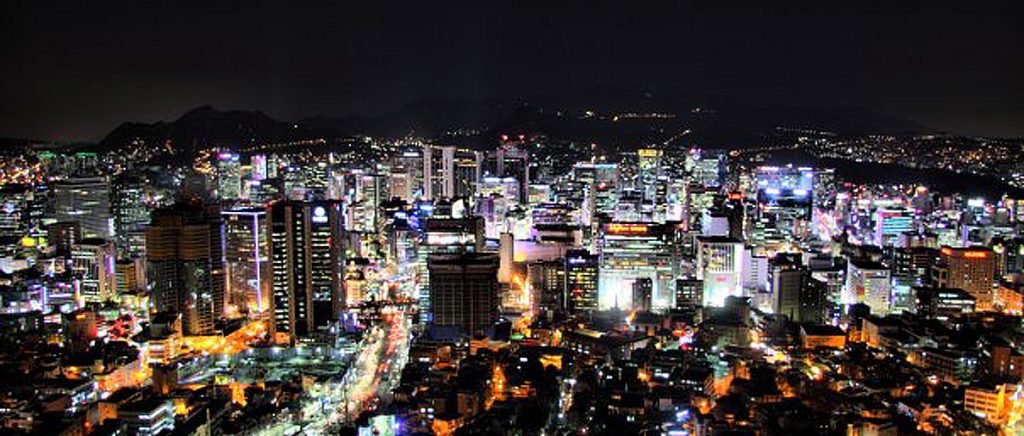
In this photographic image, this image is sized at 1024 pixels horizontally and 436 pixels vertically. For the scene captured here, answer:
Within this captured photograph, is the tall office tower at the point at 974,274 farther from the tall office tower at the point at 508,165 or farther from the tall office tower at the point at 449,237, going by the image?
the tall office tower at the point at 508,165

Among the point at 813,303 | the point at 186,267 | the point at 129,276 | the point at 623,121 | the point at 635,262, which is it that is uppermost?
the point at 623,121

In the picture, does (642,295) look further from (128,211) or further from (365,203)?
(128,211)

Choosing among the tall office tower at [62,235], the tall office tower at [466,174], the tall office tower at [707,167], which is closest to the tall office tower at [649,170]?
the tall office tower at [707,167]

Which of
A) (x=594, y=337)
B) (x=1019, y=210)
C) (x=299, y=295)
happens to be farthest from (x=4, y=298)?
(x=1019, y=210)

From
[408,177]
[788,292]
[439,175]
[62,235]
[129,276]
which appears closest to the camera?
[788,292]

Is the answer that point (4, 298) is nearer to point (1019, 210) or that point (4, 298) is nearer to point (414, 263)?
point (414, 263)

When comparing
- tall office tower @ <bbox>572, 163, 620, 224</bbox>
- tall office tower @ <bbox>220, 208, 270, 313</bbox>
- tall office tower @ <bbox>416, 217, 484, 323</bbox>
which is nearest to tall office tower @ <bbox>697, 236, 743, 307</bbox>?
tall office tower @ <bbox>416, 217, 484, 323</bbox>

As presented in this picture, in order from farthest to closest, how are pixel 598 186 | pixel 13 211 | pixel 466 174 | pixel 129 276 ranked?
1. pixel 466 174
2. pixel 598 186
3. pixel 13 211
4. pixel 129 276

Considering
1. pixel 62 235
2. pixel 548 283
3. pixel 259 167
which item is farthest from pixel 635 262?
pixel 259 167
